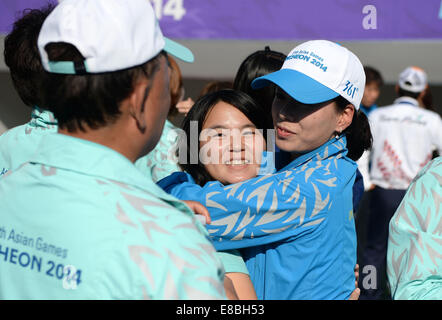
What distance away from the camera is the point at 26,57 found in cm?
200

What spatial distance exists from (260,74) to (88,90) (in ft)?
4.19

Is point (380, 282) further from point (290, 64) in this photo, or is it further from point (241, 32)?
point (290, 64)

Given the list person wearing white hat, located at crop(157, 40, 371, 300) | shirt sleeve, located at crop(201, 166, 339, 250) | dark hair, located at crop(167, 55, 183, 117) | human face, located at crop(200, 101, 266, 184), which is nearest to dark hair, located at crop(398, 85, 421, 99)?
dark hair, located at crop(167, 55, 183, 117)

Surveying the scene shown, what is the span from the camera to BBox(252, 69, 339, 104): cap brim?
1866 millimetres

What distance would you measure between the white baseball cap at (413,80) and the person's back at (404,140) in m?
0.14

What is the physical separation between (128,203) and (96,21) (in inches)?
14.4

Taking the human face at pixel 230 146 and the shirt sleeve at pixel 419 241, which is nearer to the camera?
the shirt sleeve at pixel 419 241

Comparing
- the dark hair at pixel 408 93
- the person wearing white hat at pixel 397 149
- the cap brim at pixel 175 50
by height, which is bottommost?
the person wearing white hat at pixel 397 149

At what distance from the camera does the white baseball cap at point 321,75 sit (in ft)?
6.19

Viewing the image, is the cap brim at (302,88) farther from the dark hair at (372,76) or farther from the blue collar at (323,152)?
the dark hair at (372,76)

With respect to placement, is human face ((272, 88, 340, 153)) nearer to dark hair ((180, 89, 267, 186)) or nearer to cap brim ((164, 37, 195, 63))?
dark hair ((180, 89, 267, 186))

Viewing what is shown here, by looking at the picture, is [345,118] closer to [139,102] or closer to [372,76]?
[139,102]

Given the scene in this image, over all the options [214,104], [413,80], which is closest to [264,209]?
[214,104]

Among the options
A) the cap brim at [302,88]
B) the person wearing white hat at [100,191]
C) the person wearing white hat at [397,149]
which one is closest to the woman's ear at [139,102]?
the person wearing white hat at [100,191]
